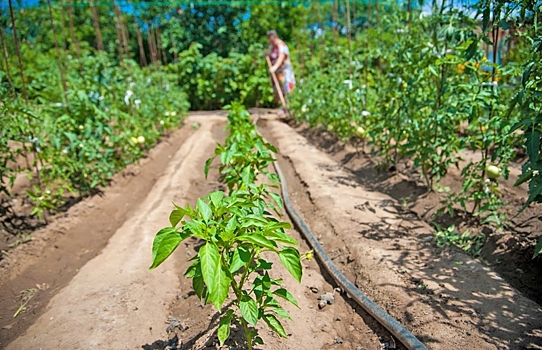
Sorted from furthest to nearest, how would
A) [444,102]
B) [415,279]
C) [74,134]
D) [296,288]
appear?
[74,134] → [444,102] → [296,288] → [415,279]

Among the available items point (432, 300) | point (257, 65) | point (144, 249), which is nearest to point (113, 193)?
point (144, 249)

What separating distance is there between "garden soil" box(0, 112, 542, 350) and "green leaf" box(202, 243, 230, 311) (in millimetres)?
727

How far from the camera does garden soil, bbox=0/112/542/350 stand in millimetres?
2048

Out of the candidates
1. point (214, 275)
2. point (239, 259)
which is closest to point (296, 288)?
point (239, 259)

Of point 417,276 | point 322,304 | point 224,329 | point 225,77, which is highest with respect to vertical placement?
point 225,77

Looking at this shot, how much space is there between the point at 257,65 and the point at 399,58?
7.81 meters

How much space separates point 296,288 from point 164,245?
4.55 feet

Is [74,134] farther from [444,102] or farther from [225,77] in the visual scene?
[225,77]

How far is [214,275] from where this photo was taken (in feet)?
4.50

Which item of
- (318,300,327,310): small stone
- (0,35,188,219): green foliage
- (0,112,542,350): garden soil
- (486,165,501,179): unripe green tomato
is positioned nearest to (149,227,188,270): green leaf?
(0,112,542,350): garden soil

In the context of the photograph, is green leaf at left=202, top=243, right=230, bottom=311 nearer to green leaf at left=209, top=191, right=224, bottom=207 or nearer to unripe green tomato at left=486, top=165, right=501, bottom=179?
green leaf at left=209, top=191, right=224, bottom=207

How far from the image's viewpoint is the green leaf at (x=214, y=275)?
52.5 inches

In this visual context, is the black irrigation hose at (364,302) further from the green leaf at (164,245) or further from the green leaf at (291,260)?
the green leaf at (164,245)

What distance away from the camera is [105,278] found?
2688mm
